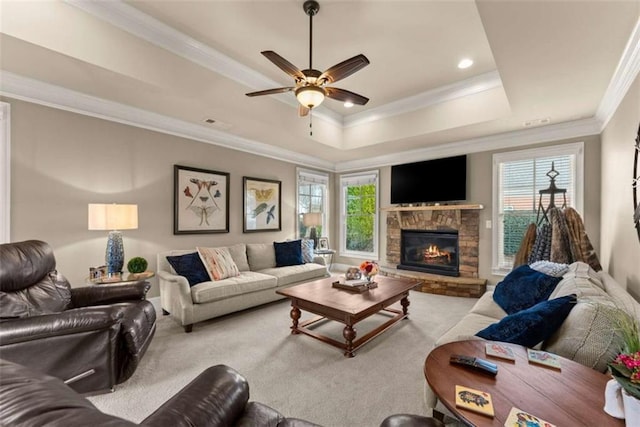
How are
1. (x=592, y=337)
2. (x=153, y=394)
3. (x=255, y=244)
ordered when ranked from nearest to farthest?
(x=592, y=337)
(x=153, y=394)
(x=255, y=244)

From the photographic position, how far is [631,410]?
89 cm

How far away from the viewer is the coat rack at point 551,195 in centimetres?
400

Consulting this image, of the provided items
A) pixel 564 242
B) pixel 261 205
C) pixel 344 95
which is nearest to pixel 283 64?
pixel 344 95

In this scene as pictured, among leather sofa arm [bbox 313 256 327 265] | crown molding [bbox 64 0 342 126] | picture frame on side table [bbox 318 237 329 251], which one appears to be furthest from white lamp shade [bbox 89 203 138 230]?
picture frame on side table [bbox 318 237 329 251]

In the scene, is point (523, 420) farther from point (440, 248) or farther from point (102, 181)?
point (440, 248)

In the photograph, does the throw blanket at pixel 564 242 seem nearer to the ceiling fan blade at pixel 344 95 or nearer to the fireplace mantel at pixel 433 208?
the fireplace mantel at pixel 433 208

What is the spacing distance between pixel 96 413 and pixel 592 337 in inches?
79.7

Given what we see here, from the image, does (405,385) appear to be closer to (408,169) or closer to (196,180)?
(196,180)

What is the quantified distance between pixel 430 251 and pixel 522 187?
1843 mm

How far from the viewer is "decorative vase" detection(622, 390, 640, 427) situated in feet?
2.86

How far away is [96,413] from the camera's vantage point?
0.62 m

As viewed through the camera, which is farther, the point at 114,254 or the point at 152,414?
the point at 114,254

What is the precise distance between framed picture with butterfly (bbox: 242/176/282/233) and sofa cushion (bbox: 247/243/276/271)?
439 mm

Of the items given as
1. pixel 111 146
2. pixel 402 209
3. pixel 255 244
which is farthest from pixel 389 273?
pixel 111 146
